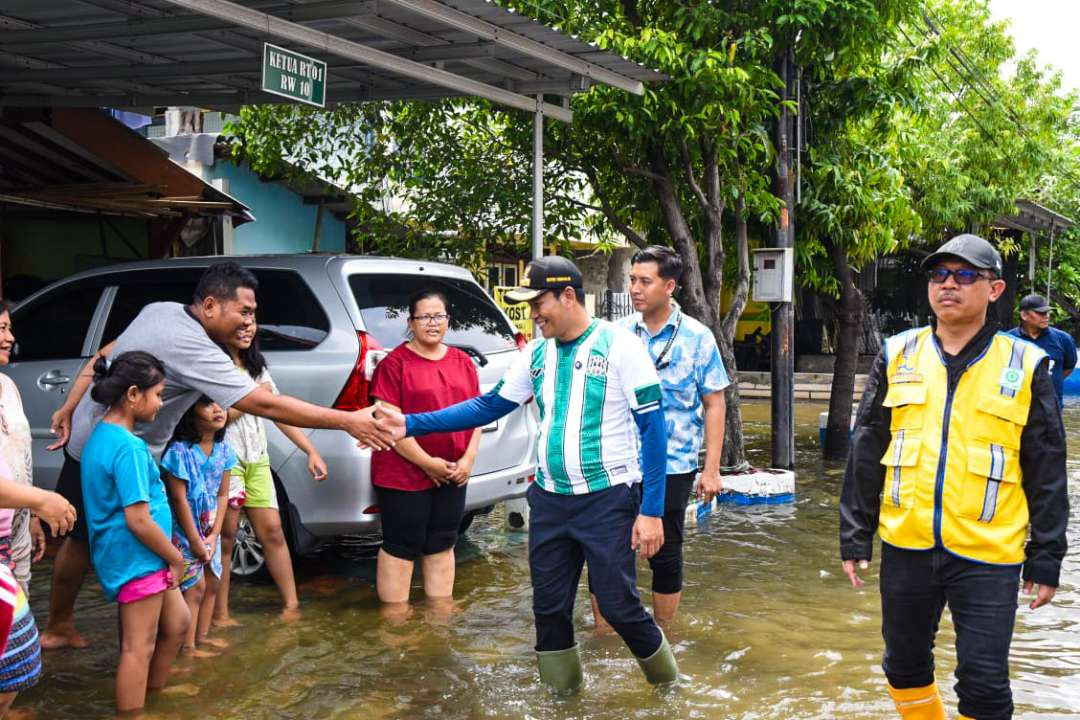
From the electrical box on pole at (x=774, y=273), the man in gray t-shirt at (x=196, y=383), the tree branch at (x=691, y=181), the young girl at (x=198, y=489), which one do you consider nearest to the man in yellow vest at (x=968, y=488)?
the man in gray t-shirt at (x=196, y=383)

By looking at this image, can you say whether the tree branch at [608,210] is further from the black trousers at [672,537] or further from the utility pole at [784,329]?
the black trousers at [672,537]

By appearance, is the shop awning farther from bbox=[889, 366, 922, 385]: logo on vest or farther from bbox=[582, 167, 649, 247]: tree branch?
bbox=[889, 366, 922, 385]: logo on vest

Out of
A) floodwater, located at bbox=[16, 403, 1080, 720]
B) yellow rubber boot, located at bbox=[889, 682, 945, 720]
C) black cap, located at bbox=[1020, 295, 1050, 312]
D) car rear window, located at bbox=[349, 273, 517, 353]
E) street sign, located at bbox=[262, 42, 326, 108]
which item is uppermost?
street sign, located at bbox=[262, 42, 326, 108]

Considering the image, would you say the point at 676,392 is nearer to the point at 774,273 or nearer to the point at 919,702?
the point at 919,702

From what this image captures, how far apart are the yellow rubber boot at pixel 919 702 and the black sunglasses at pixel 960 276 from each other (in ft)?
4.65

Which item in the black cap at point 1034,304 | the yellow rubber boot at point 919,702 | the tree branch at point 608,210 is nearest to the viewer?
the yellow rubber boot at point 919,702

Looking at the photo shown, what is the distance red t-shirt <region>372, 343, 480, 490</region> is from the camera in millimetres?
6066

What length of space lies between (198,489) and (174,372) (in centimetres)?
62

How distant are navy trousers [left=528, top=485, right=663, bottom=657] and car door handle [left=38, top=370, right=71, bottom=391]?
139 inches

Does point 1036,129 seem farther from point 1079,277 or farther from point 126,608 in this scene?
point 126,608

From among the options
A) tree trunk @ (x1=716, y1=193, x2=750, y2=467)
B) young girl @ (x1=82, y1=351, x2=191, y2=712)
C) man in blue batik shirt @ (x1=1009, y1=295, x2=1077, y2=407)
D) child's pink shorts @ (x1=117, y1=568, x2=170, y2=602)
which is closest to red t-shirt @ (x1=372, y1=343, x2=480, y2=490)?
young girl @ (x1=82, y1=351, x2=191, y2=712)

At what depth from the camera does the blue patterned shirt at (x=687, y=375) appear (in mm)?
5793

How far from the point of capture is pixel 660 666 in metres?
4.96

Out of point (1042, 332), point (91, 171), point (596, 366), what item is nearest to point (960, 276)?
point (596, 366)
